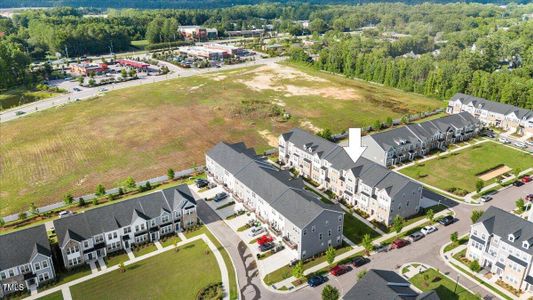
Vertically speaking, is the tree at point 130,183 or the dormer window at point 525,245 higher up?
the dormer window at point 525,245

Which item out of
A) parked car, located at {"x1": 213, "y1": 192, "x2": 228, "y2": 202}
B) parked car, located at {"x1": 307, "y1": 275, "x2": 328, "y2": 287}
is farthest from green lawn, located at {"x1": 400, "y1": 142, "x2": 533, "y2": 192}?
parked car, located at {"x1": 213, "y1": 192, "x2": 228, "y2": 202}

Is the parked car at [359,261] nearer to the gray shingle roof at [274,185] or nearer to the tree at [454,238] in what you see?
the gray shingle roof at [274,185]

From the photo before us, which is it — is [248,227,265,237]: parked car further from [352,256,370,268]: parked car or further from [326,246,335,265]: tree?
[352,256,370,268]: parked car

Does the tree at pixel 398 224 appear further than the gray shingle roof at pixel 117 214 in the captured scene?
Yes

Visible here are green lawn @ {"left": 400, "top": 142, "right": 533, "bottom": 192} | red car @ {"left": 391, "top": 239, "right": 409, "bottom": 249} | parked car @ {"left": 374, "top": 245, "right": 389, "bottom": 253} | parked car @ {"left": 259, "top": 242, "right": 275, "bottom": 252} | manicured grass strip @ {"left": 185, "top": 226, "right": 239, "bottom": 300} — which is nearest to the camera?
manicured grass strip @ {"left": 185, "top": 226, "right": 239, "bottom": 300}

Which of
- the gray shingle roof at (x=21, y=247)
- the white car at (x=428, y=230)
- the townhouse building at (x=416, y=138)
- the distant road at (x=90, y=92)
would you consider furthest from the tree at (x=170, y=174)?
the distant road at (x=90, y=92)

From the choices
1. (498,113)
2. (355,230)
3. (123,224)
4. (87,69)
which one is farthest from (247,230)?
(87,69)
